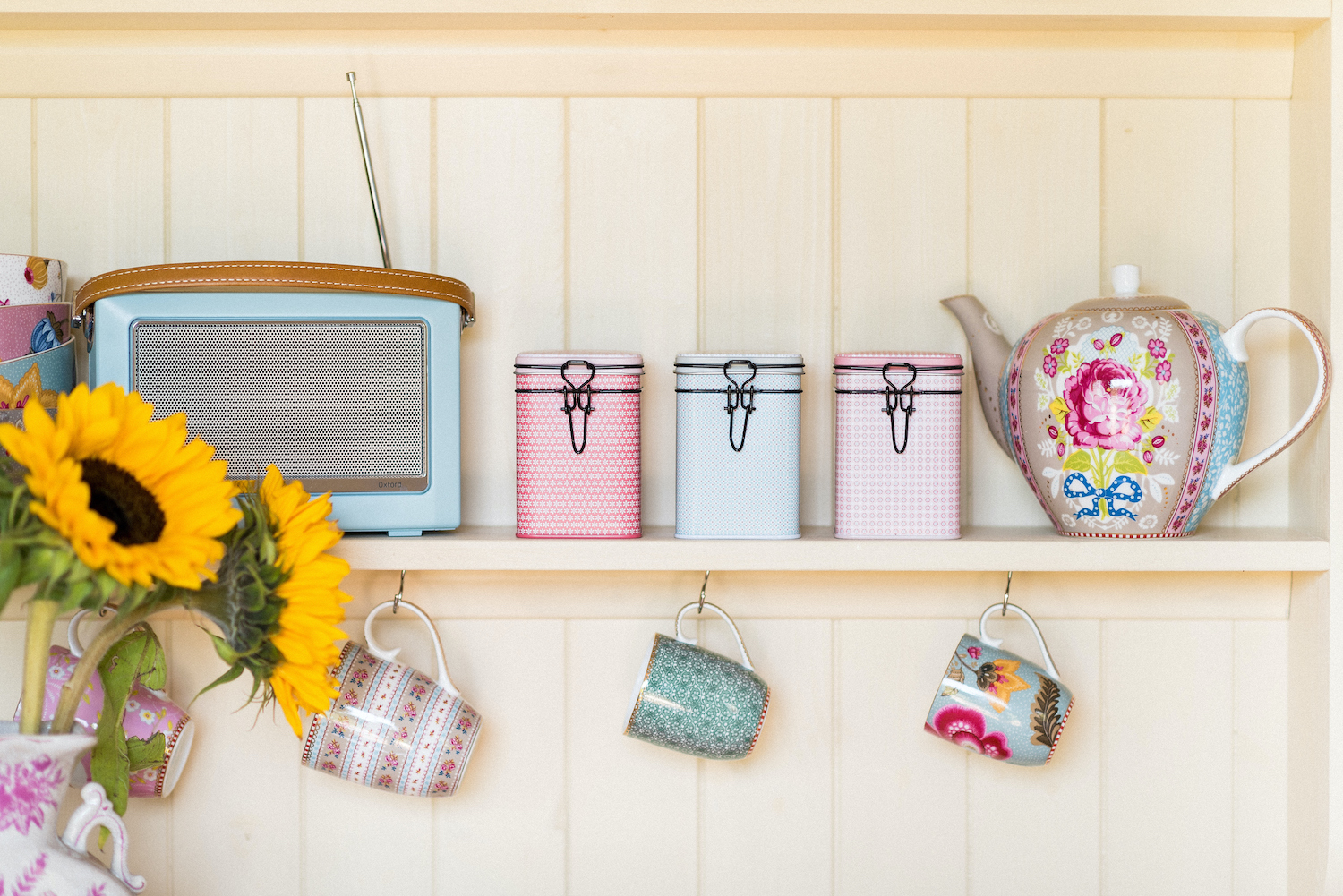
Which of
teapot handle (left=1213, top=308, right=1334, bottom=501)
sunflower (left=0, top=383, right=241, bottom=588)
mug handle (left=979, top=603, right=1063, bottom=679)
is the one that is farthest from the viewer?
mug handle (left=979, top=603, right=1063, bottom=679)

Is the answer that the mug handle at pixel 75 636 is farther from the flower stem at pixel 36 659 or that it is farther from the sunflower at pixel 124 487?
the sunflower at pixel 124 487

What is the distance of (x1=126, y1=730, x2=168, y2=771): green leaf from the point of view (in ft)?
3.09

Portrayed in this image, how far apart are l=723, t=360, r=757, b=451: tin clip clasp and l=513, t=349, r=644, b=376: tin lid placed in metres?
0.09

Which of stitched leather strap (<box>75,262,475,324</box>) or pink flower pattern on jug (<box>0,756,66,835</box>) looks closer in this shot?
pink flower pattern on jug (<box>0,756,66,835</box>)

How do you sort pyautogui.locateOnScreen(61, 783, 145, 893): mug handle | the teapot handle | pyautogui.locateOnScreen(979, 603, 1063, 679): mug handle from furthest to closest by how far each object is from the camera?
pyautogui.locateOnScreen(979, 603, 1063, 679): mug handle
the teapot handle
pyautogui.locateOnScreen(61, 783, 145, 893): mug handle

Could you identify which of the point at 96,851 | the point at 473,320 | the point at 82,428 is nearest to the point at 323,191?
the point at 473,320

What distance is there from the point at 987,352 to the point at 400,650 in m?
0.65

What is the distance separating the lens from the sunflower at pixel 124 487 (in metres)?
0.63

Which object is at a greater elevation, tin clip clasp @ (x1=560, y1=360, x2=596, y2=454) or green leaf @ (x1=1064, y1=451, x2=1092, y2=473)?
tin clip clasp @ (x1=560, y1=360, x2=596, y2=454)

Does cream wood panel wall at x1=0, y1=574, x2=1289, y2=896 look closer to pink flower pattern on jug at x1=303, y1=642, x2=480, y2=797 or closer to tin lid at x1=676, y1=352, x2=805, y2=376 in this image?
pink flower pattern on jug at x1=303, y1=642, x2=480, y2=797

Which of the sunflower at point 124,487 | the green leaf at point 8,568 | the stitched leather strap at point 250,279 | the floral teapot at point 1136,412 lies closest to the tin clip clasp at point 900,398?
the floral teapot at point 1136,412

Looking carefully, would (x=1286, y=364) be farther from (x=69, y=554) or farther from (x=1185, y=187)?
(x=69, y=554)

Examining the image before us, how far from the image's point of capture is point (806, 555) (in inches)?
35.0

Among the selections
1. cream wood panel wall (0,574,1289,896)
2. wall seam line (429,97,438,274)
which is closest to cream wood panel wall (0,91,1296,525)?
wall seam line (429,97,438,274)
